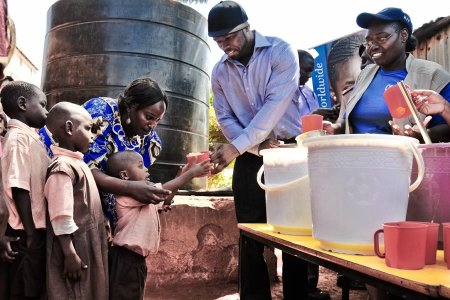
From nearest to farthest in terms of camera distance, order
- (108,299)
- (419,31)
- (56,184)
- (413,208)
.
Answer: (413,208) < (56,184) < (108,299) < (419,31)

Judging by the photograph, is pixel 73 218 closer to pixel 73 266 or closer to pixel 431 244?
pixel 73 266

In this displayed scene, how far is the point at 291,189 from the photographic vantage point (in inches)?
53.8

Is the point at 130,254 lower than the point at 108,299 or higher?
higher

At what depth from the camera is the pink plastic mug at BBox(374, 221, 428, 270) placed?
2.89ft

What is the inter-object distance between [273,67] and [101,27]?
2013 millimetres

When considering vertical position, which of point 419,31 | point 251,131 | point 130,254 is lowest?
point 130,254

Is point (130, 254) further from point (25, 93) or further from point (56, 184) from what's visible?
point (25, 93)

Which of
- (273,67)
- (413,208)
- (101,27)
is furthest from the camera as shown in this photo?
(101,27)

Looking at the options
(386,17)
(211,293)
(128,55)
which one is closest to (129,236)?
(386,17)

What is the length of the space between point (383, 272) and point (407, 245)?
0.08m

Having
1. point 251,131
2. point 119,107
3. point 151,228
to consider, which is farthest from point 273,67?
point 151,228

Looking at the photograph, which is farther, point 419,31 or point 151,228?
point 419,31

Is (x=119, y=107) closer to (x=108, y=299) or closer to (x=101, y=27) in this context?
(x=108, y=299)

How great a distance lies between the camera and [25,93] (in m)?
2.10
